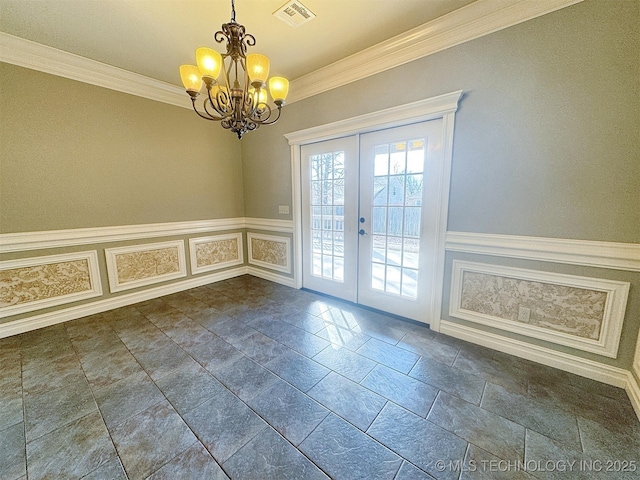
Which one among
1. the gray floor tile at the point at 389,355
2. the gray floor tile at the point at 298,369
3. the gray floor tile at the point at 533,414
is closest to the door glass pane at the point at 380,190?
the gray floor tile at the point at 389,355

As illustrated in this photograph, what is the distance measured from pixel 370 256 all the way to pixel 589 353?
1868mm

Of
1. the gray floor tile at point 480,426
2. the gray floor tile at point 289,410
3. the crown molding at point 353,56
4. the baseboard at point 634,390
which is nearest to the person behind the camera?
the gray floor tile at point 480,426

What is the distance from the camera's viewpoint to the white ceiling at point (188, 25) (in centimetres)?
193

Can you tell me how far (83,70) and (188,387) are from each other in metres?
3.34

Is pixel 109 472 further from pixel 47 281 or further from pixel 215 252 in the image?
pixel 215 252

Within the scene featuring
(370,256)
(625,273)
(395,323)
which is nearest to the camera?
(625,273)

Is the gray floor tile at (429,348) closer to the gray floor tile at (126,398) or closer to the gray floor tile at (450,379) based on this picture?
the gray floor tile at (450,379)

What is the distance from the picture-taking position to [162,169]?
333 cm

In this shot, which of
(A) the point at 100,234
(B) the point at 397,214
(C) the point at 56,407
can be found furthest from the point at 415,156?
(A) the point at 100,234

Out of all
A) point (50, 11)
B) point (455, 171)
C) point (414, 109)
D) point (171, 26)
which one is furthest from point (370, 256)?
point (50, 11)

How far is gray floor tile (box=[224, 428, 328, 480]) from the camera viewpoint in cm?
122

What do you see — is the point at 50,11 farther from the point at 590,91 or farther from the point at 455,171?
the point at 590,91

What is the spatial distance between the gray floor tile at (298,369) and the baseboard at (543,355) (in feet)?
4.34

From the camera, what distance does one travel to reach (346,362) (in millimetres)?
2049
